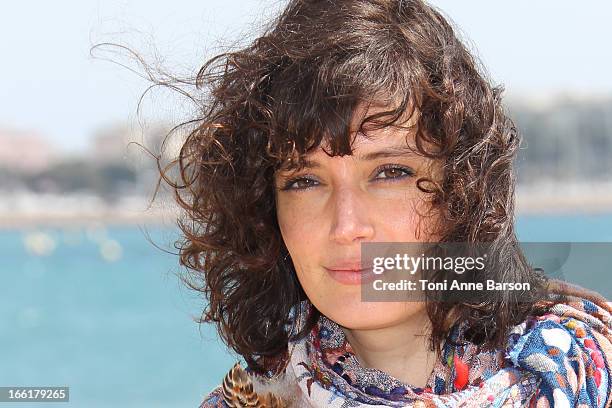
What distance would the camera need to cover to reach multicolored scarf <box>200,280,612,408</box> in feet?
6.20

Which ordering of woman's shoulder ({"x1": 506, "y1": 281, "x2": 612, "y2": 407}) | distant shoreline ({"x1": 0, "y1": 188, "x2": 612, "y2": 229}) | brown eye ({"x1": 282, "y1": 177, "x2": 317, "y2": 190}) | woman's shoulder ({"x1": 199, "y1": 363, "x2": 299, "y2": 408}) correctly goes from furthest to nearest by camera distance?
distant shoreline ({"x1": 0, "y1": 188, "x2": 612, "y2": 229})
woman's shoulder ({"x1": 199, "y1": 363, "x2": 299, "y2": 408})
brown eye ({"x1": 282, "y1": 177, "x2": 317, "y2": 190})
woman's shoulder ({"x1": 506, "y1": 281, "x2": 612, "y2": 407})

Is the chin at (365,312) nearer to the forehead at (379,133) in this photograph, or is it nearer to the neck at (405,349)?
the neck at (405,349)

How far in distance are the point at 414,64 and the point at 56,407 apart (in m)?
10.7

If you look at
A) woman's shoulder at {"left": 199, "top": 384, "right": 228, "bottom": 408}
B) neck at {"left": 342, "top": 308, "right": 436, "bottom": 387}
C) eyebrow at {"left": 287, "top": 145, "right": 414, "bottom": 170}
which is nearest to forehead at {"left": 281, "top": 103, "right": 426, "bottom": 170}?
eyebrow at {"left": 287, "top": 145, "right": 414, "bottom": 170}

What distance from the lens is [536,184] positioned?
4881cm

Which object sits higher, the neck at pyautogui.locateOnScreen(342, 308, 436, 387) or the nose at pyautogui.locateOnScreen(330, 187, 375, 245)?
the nose at pyautogui.locateOnScreen(330, 187, 375, 245)

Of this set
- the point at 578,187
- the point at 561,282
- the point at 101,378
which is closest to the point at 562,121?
the point at 578,187

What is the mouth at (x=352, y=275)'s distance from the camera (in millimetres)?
1941

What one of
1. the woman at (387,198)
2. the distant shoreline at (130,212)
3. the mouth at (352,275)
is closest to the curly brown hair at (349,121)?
the woman at (387,198)

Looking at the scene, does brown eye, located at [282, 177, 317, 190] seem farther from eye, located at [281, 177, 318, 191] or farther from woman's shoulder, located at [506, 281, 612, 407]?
woman's shoulder, located at [506, 281, 612, 407]

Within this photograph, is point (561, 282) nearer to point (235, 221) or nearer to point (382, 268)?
point (382, 268)

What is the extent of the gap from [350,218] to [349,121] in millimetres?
184

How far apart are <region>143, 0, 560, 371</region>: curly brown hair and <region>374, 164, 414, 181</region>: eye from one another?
0.04 metres

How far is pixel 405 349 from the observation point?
2.07 m
